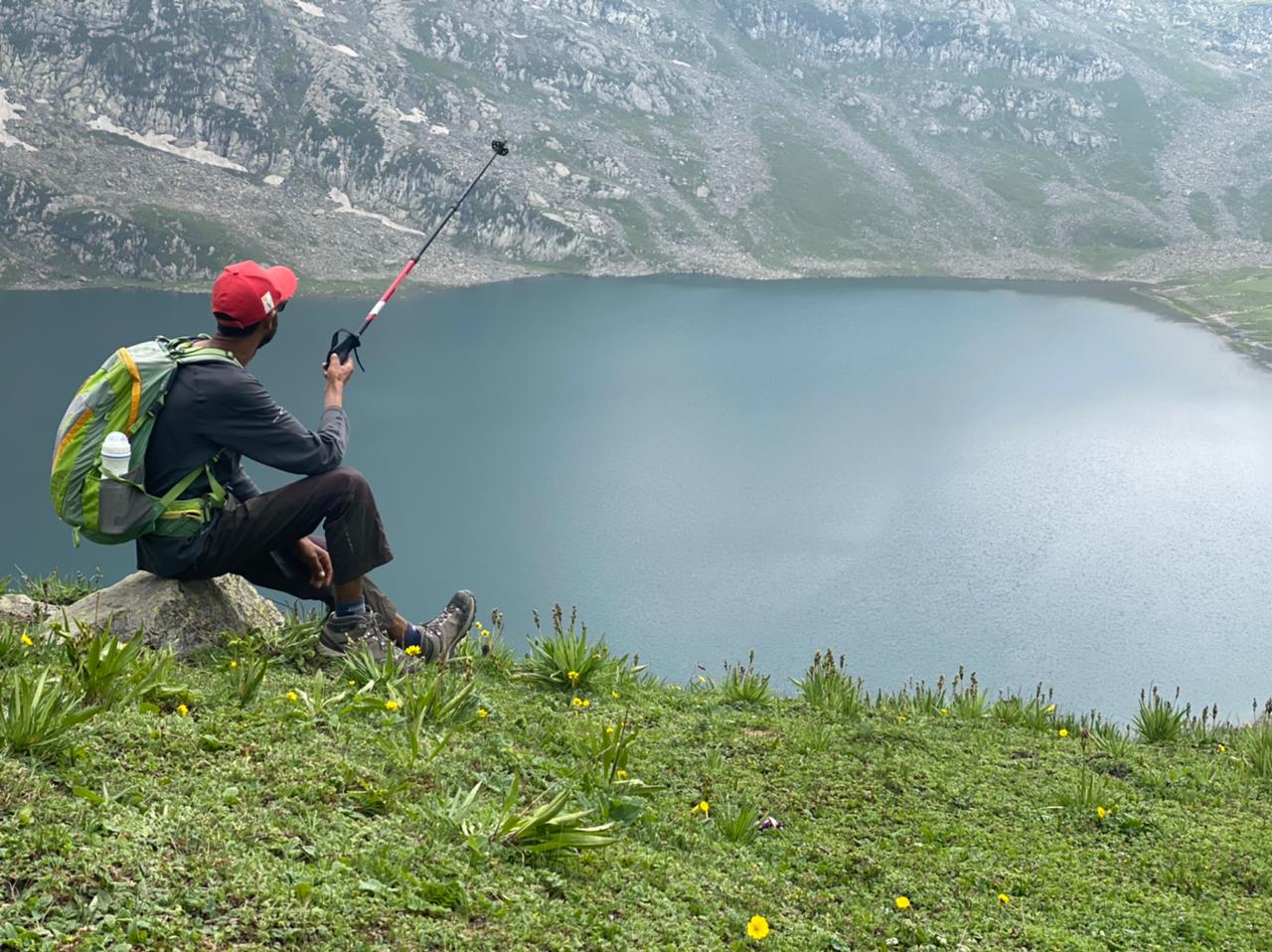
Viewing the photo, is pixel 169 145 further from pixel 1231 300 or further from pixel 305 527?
pixel 305 527

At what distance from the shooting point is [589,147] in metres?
153

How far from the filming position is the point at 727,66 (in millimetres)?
182000

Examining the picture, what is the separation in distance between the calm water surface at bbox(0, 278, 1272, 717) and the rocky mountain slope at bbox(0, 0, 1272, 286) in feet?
122

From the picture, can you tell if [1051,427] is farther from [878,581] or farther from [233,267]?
[233,267]

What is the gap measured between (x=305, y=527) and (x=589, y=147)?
154 m

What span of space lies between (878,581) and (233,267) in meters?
34.8

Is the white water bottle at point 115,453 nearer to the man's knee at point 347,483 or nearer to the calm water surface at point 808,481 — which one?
the man's knee at point 347,483

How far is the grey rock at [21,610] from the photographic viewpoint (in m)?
7.29

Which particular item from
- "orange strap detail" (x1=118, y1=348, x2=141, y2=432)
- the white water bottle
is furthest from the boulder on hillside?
"orange strap detail" (x1=118, y1=348, x2=141, y2=432)

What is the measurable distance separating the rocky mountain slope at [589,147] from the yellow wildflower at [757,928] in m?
121

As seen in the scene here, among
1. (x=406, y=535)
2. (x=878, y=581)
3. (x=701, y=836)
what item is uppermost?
(x=701, y=836)

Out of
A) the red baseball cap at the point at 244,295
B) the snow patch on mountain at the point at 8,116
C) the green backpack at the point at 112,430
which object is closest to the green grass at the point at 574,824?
the green backpack at the point at 112,430

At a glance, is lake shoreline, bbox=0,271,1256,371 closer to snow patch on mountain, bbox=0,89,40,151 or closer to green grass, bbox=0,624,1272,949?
snow patch on mountain, bbox=0,89,40,151

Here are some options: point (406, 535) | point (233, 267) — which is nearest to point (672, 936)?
point (233, 267)
